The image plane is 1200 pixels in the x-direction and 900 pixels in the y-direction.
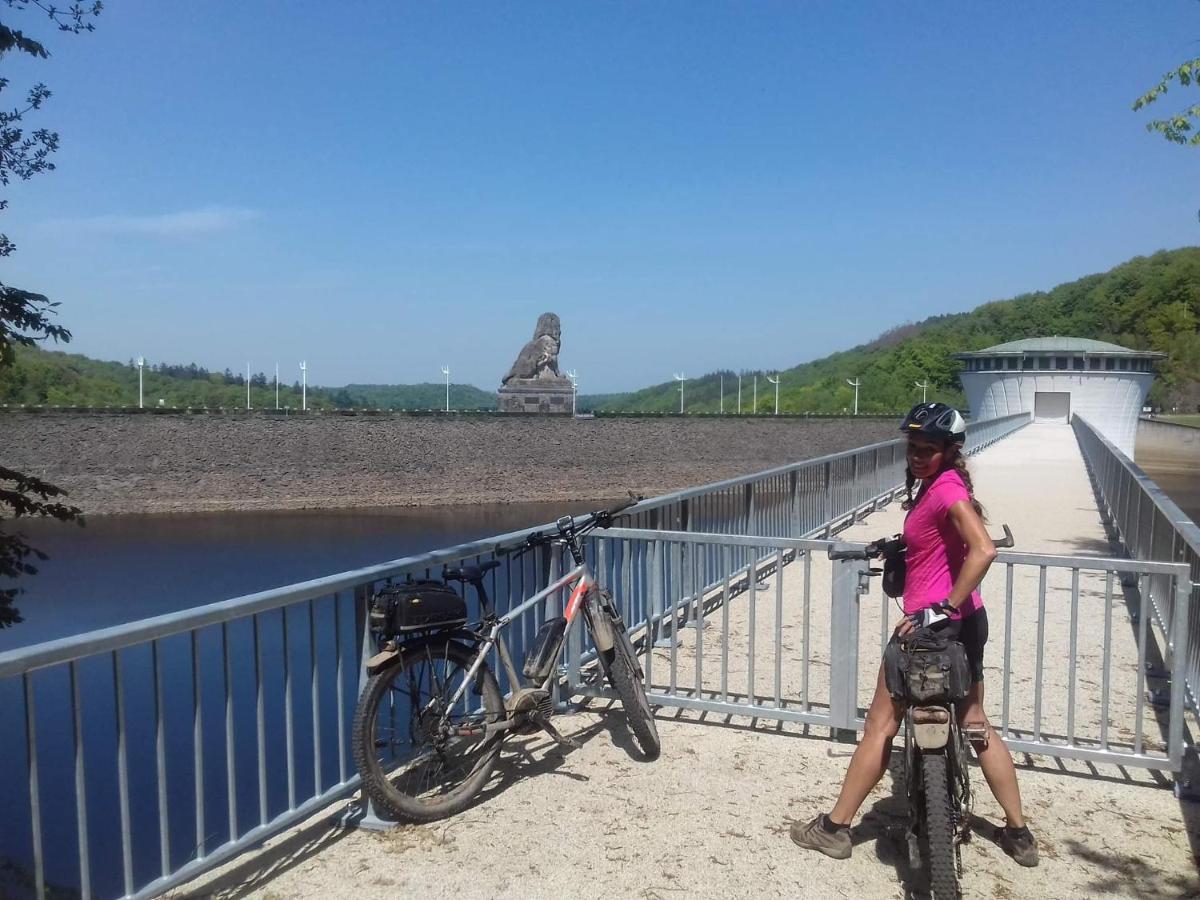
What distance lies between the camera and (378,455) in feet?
151

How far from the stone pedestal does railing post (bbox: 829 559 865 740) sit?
4869 centimetres

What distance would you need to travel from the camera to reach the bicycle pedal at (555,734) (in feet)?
13.7

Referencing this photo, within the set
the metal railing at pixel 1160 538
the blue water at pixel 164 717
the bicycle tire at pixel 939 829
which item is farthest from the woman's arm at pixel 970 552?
the blue water at pixel 164 717

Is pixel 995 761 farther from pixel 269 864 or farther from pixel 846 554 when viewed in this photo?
pixel 269 864

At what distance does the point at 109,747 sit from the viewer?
1081cm

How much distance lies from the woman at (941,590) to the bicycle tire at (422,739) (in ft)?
4.70

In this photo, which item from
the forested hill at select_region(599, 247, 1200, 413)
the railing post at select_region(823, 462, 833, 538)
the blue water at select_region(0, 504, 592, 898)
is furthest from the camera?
the forested hill at select_region(599, 247, 1200, 413)

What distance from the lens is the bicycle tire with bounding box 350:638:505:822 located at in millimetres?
3598

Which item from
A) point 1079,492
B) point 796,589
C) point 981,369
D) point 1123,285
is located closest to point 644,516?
point 796,589

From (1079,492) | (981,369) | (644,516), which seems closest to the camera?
(644,516)

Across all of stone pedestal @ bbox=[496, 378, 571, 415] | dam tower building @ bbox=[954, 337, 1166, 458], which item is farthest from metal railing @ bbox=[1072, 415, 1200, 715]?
dam tower building @ bbox=[954, 337, 1166, 458]

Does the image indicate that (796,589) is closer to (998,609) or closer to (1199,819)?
(998,609)

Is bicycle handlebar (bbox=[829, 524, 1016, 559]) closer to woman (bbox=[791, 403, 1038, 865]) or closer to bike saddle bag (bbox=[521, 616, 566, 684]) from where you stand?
woman (bbox=[791, 403, 1038, 865])

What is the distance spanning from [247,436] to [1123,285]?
359 ft
